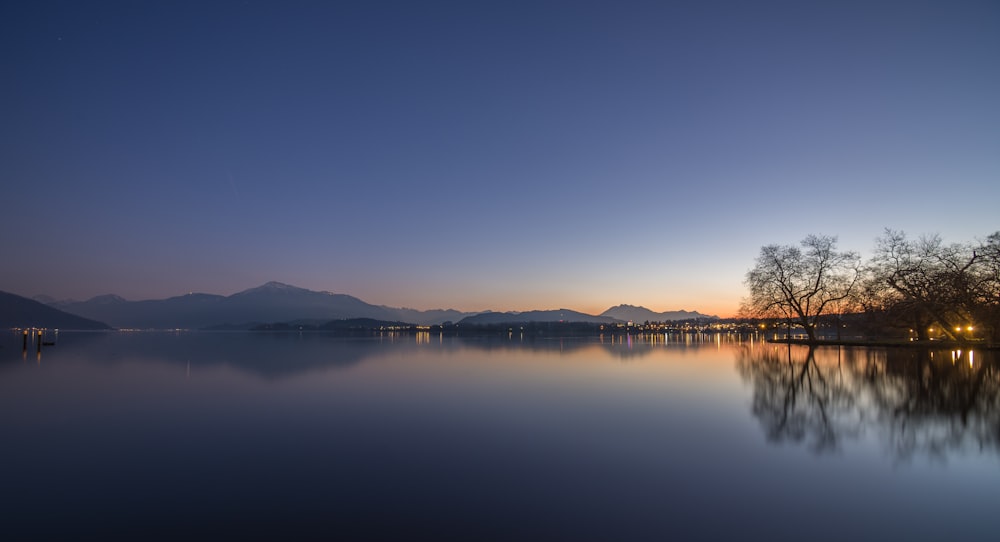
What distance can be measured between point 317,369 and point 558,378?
14.0 metres

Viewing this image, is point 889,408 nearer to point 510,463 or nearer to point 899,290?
point 510,463

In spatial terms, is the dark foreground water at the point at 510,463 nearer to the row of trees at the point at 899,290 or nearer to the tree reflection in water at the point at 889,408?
the tree reflection in water at the point at 889,408

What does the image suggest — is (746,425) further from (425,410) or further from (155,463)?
(155,463)

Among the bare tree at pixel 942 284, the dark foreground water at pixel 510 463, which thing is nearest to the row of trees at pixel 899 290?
the bare tree at pixel 942 284

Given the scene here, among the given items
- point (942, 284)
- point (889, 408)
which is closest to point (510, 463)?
point (889, 408)

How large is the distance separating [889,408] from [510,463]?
11.3 meters

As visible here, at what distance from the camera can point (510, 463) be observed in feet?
30.3

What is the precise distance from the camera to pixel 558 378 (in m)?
24.0

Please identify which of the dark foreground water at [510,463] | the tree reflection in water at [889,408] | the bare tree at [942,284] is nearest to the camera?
the dark foreground water at [510,463]

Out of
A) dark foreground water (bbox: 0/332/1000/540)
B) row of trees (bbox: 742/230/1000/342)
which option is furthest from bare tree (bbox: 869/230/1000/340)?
dark foreground water (bbox: 0/332/1000/540)

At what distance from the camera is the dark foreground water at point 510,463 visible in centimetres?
634

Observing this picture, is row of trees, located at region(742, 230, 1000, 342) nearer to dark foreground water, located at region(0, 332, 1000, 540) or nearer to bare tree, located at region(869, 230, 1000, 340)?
bare tree, located at region(869, 230, 1000, 340)

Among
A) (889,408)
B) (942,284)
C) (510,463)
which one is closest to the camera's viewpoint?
(510,463)

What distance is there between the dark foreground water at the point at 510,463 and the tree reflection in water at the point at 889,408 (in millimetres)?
89
